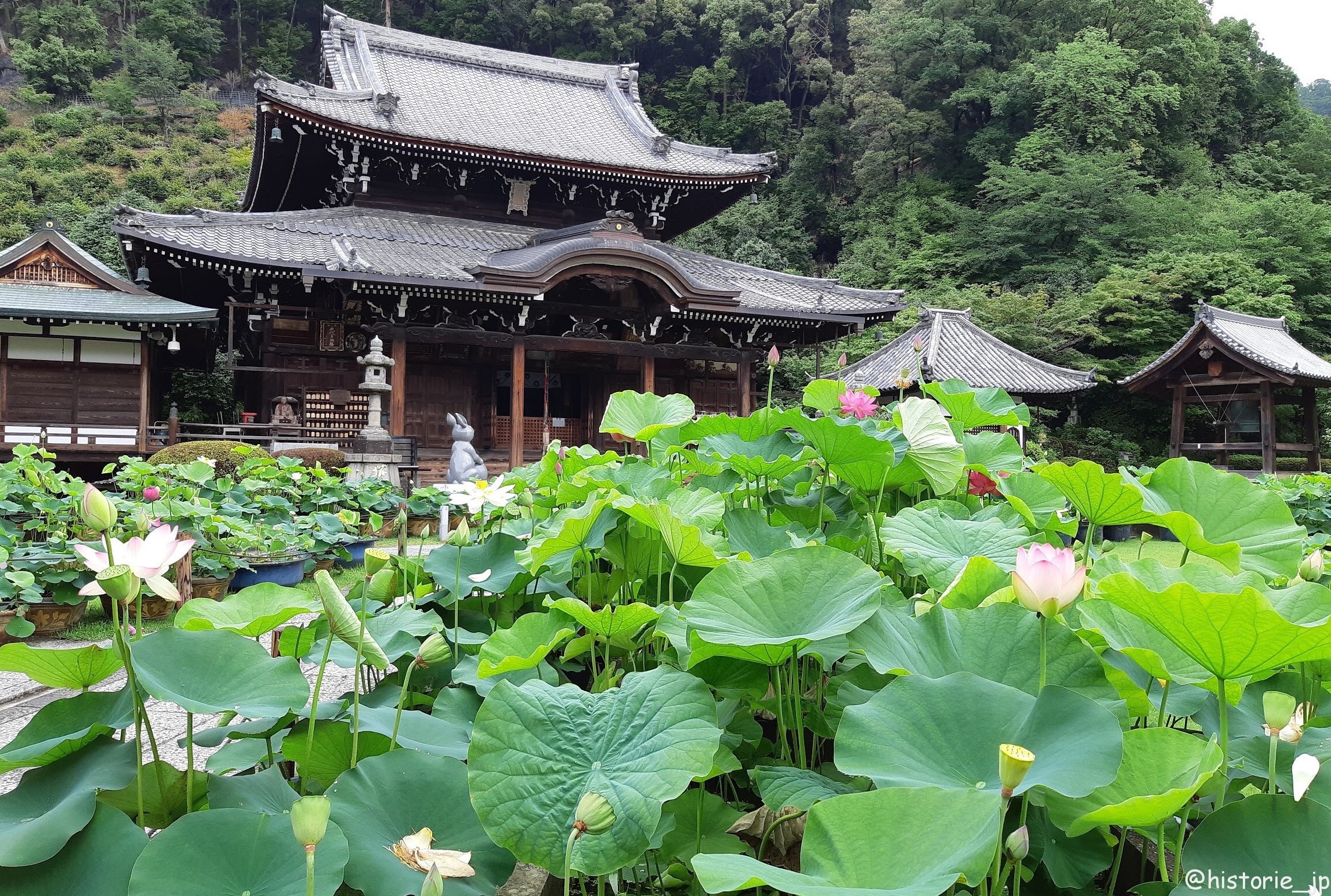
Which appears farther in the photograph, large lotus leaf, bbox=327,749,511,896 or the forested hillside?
the forested hillside

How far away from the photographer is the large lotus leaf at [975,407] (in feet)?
4.95

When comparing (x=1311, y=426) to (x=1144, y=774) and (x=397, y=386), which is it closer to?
(x=397, y=386)

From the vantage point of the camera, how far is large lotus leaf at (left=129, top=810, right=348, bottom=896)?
597 millimetres

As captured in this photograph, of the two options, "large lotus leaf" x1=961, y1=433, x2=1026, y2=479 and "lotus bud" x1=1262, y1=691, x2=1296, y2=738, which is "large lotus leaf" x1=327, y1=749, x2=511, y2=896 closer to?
"lotus bud" x1=1262, y1=691, x2=1296, y2=738

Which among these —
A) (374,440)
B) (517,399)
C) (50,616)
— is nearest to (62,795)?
(50,616)

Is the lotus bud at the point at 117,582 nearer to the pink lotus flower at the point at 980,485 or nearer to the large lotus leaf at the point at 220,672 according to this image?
the large lotus leaf at the point at 220,672

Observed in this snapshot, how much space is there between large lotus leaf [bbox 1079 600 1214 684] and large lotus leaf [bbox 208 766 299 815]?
0.78 meters

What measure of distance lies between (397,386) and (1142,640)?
36.4ft

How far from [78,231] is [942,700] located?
93.5 feet

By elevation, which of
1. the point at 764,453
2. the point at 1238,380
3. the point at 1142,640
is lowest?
the point at 1142,640

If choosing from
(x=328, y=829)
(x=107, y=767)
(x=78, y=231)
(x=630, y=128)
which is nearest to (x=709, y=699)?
(x=328, y=829)

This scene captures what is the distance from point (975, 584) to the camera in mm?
914

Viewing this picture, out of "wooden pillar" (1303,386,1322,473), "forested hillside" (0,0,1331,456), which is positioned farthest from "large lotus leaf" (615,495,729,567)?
"forested hillside" (0,0,1331,456)

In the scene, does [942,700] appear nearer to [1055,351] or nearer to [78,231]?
[1055,351]
